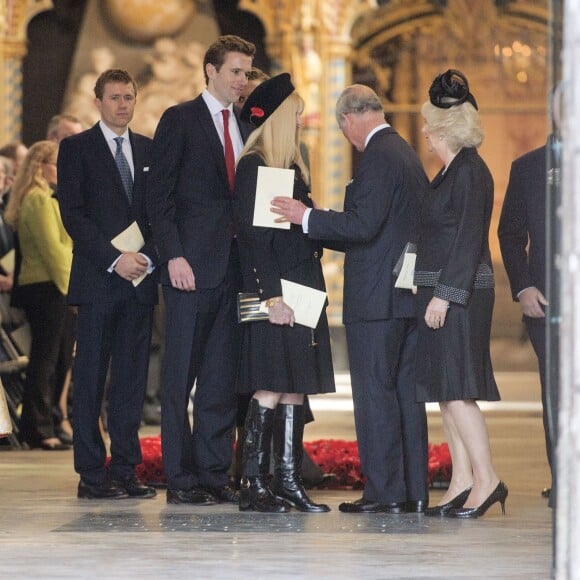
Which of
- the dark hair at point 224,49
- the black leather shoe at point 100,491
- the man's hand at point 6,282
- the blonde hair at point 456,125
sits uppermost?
the dark hair at point 224,49

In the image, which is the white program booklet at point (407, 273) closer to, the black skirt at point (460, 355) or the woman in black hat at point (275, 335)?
the black skirt at point (460, 355)

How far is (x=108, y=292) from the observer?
6.39 m

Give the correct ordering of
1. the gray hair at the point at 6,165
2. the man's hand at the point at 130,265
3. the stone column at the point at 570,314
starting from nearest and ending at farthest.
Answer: the stone column at the point at 570,314 → the man's hand at the point at 130,265 → the gray hair at the point at 6,165

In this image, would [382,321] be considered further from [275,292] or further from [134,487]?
[134,487]

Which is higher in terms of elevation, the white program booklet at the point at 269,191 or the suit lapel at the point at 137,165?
the suit lapel at the point at 137,165

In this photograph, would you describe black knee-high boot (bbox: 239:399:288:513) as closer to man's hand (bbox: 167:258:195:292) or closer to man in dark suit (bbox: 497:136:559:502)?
man's hand (bbox: 167:258:195:292)

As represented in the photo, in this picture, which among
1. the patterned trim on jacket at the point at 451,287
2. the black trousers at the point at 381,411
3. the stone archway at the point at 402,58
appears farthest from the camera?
the stone archway at the point at 402,58

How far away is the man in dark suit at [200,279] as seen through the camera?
240 inches

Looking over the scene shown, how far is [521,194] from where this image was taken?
257 inches

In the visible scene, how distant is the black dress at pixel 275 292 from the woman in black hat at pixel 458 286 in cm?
39

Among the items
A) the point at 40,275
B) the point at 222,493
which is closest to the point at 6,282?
the point at 40,275

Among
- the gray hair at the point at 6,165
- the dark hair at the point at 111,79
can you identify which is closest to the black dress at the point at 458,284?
the dark hair at the point at 111,79

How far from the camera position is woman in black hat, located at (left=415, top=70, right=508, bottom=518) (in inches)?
223

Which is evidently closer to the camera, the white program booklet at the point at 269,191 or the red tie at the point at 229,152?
the white program booklet at the point at 269,191
